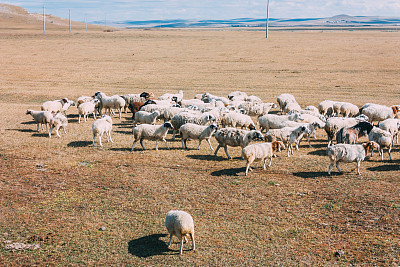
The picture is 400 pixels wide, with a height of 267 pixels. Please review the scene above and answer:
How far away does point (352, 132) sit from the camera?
1578cm

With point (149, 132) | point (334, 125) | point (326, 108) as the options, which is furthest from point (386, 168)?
point (149, 132)

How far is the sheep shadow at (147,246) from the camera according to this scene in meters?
8.59

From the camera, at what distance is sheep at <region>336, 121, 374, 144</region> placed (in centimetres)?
1549

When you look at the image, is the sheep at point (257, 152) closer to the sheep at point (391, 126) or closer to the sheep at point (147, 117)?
the sheep at point (391, 126)

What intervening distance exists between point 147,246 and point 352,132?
10.9 meters

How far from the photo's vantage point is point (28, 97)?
1171 inches

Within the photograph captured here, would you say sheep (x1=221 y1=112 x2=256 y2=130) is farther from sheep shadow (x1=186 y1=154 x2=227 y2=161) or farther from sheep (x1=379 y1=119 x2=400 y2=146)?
sheep (x1=379 y1=119 x2=400 y2=146)

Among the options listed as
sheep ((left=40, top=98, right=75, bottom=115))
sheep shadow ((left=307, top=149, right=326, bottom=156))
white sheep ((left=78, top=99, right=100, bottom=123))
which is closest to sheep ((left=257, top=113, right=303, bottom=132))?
sheep shadow ((left=307, top=149, right=326, bottom=156))

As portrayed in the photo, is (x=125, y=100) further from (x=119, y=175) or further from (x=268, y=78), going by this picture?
(x=268, y=78)

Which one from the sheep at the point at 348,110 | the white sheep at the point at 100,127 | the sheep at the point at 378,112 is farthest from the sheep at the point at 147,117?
the sheep at the point at 378,112

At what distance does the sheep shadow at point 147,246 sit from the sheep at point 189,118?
900cm

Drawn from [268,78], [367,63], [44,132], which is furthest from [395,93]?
[44,132]

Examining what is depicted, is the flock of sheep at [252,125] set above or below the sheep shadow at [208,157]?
above

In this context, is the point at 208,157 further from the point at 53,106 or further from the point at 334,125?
the point at 53,106
